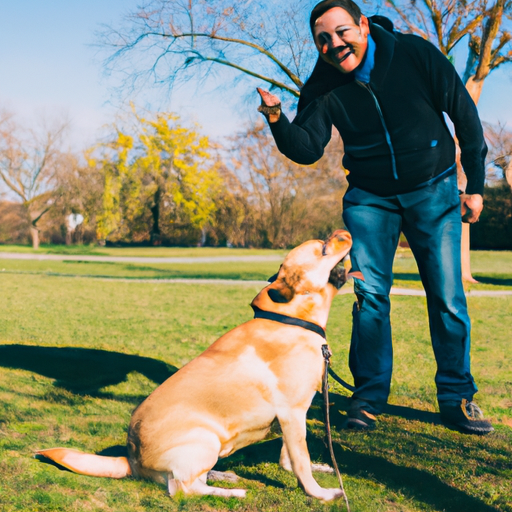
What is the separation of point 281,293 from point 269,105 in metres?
0.88

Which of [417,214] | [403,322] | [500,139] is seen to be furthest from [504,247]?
[417,214]

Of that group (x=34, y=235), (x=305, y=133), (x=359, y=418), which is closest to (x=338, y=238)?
(x=305, y=133)

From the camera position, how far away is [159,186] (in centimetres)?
3609

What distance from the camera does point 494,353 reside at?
602 centimetres

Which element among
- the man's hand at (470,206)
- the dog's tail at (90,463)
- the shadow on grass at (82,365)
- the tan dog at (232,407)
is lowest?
the shadow on grass at (82,365)

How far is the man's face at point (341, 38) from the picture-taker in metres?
2.84

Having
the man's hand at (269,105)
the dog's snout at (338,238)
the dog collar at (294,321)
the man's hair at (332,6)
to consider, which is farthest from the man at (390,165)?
the dog collar at (294,321)

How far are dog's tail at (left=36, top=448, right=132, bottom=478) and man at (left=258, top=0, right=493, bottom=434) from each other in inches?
59.9

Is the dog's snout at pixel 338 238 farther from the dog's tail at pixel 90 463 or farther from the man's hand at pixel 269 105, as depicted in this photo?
the dog's tail at pixel 90 463

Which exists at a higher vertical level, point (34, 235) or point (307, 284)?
point (307, 284)

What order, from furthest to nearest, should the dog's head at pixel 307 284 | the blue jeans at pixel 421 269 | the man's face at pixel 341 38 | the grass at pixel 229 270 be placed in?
1. the grass at pixel 229 270
2. the blue jeans at pixel 421 269
3. the man's face at pixel 341 38
4. the dog's head at pixel 307 284

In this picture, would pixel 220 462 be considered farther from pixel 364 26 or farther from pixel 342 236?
pixel 364 26

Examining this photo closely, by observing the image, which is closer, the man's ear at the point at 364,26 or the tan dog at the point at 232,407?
the tan dog at the point at 232,407

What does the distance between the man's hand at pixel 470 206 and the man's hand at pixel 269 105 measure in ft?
4.47
